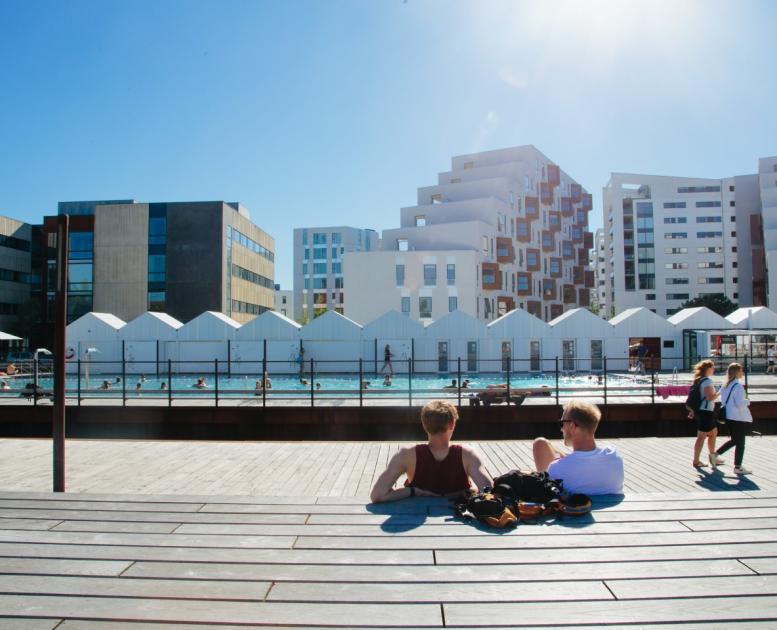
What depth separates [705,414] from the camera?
774 cm

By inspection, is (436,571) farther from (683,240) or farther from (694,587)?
(683,240)

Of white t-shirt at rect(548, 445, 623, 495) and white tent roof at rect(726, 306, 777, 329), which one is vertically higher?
white tent roof at rect(726, 306, 777, 329)

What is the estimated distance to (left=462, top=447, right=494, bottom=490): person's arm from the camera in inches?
174

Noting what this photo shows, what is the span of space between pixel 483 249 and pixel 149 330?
31016mm

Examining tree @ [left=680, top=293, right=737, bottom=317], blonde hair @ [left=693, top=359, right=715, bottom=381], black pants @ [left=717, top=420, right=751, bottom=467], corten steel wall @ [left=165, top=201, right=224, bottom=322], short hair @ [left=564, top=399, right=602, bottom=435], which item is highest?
corten steel wall @ [left=165, top=201, right=224, bottom=322]

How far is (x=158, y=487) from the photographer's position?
23.0ft

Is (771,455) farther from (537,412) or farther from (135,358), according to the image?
(135,358)

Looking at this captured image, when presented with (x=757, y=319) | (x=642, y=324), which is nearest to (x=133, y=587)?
(x=642, y=324)

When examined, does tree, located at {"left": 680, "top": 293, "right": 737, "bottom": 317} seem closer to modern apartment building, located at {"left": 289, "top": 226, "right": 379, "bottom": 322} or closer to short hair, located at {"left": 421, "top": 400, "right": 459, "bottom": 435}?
modern apartment building, located at {"left": 289, "top": 226, "right": 379, "bottom": 322}

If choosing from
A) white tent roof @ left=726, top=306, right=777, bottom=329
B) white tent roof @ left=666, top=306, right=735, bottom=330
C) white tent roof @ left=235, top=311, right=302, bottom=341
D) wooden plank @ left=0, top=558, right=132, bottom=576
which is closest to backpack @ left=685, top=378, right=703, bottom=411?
wooden plank @ left=0, top=558, right=132, bottom=576

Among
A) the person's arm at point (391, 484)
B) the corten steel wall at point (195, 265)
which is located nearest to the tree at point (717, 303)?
the corten steel wall at point (195, 265)

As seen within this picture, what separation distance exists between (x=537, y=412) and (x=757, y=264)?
7915 cm

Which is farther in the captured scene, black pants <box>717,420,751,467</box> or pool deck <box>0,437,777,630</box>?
black pants <box>717,420,751,467</box>

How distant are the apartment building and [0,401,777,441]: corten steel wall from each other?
72.6 metres
